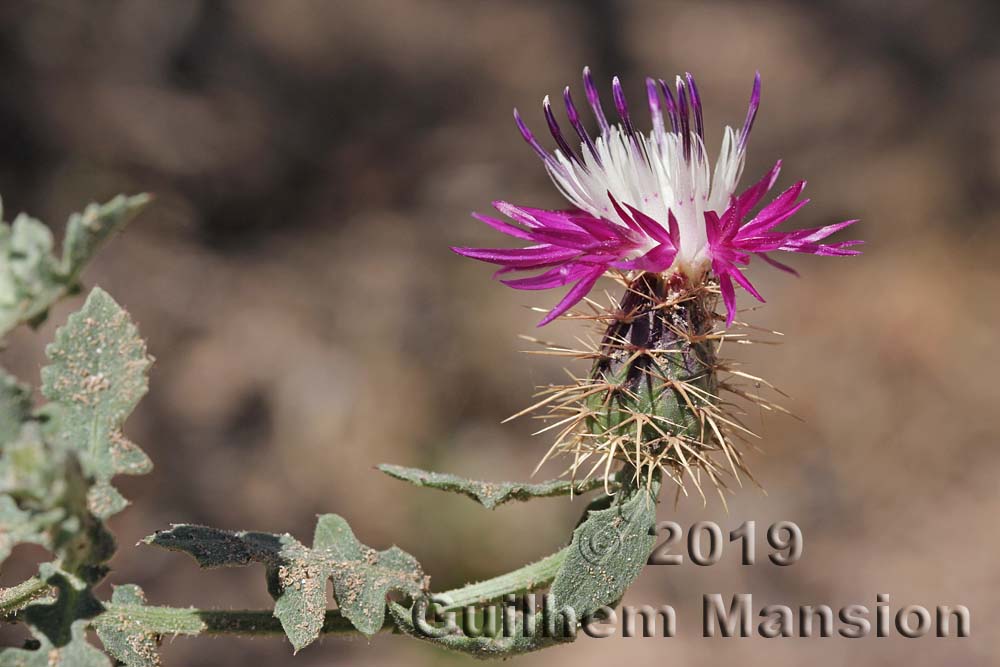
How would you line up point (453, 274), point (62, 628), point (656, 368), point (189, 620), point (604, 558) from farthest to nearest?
point (453, 274) < point (656, 368) < point (604, 558) < point (189, 620) < point (62, 628)

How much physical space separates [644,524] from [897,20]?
8.80 meters

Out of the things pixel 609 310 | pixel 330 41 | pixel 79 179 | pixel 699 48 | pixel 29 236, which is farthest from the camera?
pixel 699 48

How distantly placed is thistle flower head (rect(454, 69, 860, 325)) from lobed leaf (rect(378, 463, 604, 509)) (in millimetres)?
353

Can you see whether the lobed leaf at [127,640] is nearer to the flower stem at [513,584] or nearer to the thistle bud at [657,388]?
the flower stem at [513,584]

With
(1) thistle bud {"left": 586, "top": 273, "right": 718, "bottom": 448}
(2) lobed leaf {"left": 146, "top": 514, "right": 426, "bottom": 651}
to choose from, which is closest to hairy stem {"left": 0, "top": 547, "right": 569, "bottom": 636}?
(2) lobed leaf {"left": 146, "top": 514, "right": 426, "bottom": 651}

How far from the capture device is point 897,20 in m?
9.32

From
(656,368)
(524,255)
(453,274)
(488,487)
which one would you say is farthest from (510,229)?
(453,274)

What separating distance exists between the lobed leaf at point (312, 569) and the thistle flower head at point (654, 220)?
0.61m

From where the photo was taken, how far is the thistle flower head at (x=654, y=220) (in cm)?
204

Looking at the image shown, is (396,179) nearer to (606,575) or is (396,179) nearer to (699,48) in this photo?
(699,48)

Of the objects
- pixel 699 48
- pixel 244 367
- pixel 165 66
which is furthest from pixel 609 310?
pixel 699 48

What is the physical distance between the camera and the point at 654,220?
2084 millimetres

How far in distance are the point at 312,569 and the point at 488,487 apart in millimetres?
410

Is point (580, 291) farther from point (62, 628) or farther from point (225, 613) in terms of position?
point (62, 628)
